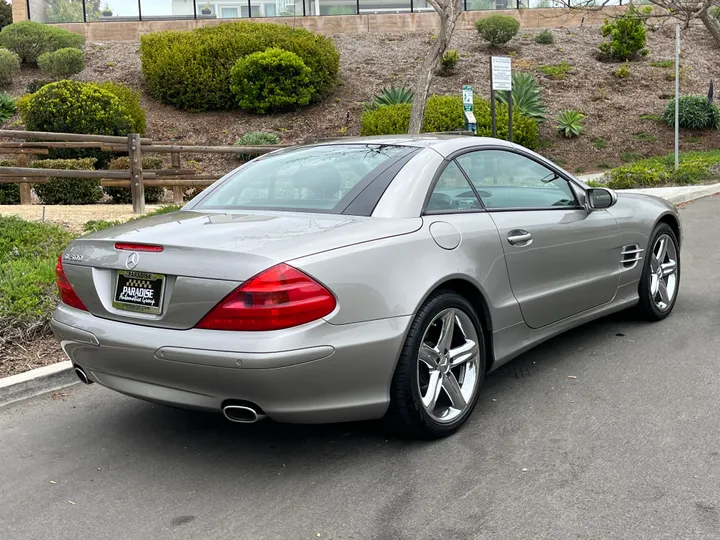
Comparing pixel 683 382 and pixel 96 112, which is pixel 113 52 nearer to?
pixel 96 112

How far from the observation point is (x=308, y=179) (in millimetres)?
4465

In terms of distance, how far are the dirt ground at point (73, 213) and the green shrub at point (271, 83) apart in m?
10.0

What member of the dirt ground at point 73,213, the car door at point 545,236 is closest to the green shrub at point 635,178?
the dirt ground at point 73,213

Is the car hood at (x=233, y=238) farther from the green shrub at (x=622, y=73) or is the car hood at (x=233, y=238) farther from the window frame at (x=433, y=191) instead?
the green shrub at (x=622, y=73)

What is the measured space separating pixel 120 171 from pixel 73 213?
91 cm

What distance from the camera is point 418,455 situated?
385 cm

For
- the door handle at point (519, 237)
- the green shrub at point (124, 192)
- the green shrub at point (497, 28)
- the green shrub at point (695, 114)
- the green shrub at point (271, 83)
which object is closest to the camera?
the door handle at point (519, 237)

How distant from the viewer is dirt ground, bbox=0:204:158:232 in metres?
9.87

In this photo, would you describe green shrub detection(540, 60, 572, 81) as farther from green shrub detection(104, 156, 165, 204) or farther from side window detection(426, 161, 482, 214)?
side window detection(426, 161, 482, 214)

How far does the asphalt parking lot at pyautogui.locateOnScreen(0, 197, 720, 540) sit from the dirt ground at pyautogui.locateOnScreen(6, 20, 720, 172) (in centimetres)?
1465

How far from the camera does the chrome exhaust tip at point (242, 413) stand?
3.45 m

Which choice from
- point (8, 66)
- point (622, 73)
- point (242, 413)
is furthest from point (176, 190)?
point (622, 73)

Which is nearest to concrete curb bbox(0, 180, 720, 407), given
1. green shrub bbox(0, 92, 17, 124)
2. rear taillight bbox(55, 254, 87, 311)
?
rear taillight bbox(55, 254, 87, 311)

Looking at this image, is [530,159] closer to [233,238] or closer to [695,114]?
[233,238]
